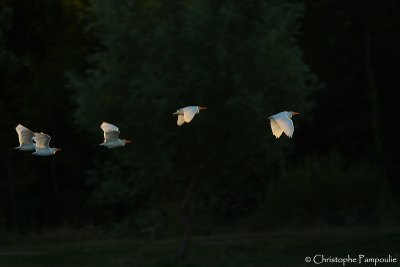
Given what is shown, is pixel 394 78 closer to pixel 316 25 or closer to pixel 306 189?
pixel 316 25

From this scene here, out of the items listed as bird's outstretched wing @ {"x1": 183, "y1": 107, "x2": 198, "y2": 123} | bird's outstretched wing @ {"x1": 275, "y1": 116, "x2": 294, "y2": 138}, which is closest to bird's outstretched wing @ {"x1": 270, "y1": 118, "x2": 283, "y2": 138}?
bird's outstretched wing @ {"x1": 275, "y1": 116, "x2": 294, "y2": 138}

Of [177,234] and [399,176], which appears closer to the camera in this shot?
[177,234]

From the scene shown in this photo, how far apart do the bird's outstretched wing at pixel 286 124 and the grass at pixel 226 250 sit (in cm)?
483

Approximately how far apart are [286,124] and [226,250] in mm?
7685

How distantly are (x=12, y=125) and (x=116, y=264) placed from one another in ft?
44.3

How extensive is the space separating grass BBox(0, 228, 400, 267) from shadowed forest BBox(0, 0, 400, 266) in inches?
23.3

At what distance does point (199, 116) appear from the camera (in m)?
17.9

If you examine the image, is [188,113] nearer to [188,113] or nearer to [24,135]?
[188,113]

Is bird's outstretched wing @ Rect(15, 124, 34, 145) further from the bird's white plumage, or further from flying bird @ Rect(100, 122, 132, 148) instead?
the bird's white plumage

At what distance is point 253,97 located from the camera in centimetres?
1777

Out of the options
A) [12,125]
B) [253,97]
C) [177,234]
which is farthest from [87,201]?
[253,97]

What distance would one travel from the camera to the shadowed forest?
18141 mm

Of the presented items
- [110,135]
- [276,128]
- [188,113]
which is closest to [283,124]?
[276,128]

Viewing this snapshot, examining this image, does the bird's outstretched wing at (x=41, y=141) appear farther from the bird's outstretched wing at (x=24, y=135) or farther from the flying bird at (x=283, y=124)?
the flying bird at (x=283, y=124)
